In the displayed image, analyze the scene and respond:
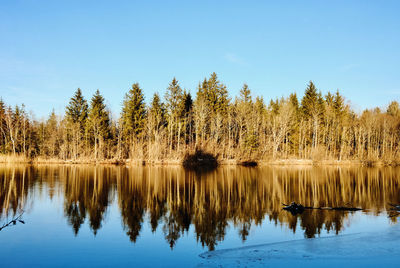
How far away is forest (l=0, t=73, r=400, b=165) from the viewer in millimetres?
49500

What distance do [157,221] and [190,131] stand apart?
4147 cm

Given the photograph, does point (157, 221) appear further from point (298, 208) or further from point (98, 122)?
point (98, 122)

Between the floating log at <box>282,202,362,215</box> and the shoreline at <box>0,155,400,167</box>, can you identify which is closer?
the floating log at <box>282,202,362,215</box>

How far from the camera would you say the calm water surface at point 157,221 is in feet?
28.9

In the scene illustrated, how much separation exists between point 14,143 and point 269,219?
4981 cm

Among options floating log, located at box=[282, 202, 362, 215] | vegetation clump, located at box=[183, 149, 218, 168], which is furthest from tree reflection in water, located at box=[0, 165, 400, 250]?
vegetation clump, located at box=[183, 149, 218, 168]

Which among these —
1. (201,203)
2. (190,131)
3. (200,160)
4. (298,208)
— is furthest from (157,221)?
(190,131)

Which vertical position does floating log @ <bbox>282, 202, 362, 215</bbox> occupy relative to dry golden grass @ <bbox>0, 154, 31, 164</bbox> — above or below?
below

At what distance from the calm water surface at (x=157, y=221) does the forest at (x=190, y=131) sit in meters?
27.7

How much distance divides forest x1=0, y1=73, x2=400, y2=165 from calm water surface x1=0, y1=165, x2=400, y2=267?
2765 cm

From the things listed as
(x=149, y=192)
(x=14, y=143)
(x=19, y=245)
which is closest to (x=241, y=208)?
(x=149, y=192)

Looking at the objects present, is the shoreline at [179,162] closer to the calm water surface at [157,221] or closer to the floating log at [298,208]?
the calm water surface at [157,221]

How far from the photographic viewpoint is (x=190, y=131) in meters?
53.8

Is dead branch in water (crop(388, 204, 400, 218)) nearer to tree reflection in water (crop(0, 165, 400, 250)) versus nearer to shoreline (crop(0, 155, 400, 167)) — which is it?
tree reflection in water (crop(0, 165, 400, 250))
